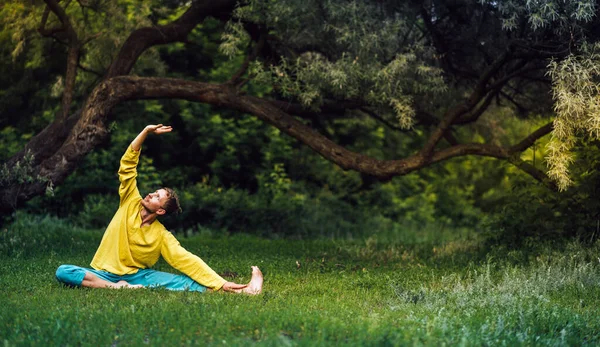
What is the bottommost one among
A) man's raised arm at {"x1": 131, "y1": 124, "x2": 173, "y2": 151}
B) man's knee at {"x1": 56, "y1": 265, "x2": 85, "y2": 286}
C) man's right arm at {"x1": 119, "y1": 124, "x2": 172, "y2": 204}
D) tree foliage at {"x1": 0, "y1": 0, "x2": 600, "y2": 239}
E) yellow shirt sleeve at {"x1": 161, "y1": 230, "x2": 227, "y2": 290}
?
man's knee at {"x1": 56, "y1": 265, "x2": 85, "y2": 286}

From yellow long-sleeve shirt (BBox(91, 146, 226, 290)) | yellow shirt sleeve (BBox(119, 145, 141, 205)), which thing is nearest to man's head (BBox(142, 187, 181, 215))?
yellow long-sleeve shirt (BBox(91, 146, 226, 290))

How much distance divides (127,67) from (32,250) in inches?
134

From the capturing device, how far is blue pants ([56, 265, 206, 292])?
25.2 ft

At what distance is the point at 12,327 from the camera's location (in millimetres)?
5754

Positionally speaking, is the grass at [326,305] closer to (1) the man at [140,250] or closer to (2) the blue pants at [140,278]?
(2) the blue pants at [140,278]

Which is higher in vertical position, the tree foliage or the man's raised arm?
the tree foliage

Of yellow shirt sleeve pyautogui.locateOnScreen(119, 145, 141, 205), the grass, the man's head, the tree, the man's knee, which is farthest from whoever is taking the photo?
the tree

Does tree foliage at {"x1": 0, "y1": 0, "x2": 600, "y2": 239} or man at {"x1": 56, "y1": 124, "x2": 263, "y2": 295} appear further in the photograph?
tree foliage at {"x1": 0, "y1": 0, "x2": 600, "y2": 239}

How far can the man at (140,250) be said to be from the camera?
307 inches

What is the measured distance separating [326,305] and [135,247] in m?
2.38

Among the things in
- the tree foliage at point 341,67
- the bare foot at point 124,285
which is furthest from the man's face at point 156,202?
the tree foliage at point 341,67

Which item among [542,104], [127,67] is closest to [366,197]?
[542,104]

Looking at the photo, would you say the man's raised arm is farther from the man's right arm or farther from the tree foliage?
the tree foliage

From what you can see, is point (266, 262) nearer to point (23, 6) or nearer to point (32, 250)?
point (32, 250)
